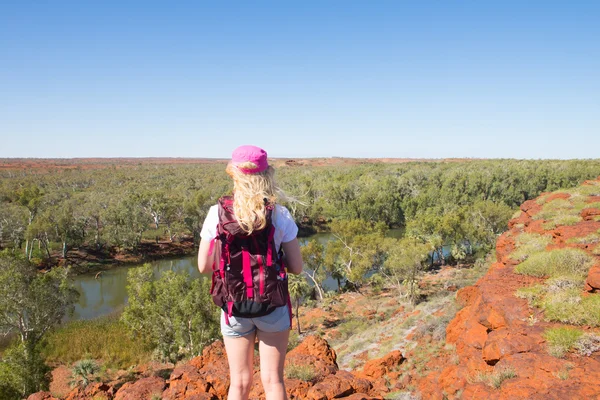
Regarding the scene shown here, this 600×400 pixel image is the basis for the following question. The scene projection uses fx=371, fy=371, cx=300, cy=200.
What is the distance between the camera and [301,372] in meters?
5.87

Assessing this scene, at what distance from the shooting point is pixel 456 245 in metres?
38.4

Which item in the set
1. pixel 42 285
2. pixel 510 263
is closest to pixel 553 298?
pixel 510 263

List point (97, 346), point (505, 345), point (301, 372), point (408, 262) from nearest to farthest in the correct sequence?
point (505, 345) → point (301, 372) → point (97, 346) → point (408, 262)

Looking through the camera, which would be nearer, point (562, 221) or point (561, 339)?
point (561, 339)

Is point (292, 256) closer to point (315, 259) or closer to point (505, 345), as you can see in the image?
point (505, 345)

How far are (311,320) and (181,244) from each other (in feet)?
93.0

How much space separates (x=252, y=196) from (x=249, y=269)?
1.59 ft

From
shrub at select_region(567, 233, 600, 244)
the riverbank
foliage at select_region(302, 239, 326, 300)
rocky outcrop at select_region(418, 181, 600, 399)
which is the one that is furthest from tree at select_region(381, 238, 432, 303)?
the riverbank

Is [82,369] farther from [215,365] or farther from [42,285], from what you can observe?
[215,365]

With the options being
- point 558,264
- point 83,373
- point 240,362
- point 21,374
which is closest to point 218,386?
point 240,362

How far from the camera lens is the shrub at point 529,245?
8.47m

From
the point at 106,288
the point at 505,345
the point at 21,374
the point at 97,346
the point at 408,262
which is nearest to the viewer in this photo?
the point at 505,345

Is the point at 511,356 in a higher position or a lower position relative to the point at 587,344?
lower

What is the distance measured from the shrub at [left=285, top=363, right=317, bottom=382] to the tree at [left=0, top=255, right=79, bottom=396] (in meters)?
13.0
